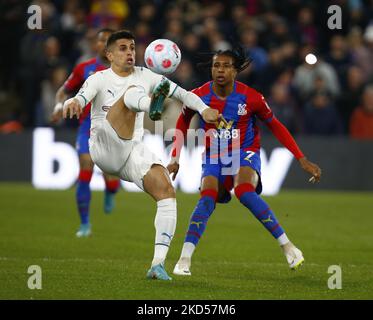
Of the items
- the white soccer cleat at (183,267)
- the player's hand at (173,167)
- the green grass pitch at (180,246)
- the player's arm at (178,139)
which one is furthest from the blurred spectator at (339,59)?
the white soccer cleat at (183,267)

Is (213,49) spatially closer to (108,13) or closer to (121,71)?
(108,13)

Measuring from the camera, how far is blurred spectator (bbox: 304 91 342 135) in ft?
65.3

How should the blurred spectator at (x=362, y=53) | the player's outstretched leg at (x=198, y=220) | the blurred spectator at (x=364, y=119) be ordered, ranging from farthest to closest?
the blurred spectator at (x=362, y=53) → the blurred spectator at (x=364, y=119) → the player's outstretched leg at (x=198, y=220)

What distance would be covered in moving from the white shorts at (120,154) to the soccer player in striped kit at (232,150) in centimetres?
60

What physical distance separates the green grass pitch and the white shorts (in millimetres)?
993

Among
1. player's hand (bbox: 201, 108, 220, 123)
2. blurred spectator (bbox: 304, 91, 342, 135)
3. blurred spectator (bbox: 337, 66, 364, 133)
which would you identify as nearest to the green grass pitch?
blurred spectator (bbox: 304, 91, 342, 135)

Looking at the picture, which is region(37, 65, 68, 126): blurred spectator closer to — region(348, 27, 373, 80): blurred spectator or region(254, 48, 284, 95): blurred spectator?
region(254, 48, 284, 95): blurred spectator

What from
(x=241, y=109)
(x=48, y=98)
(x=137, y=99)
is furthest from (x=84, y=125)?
(x=48, y=98)

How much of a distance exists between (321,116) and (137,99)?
1144 centimetres

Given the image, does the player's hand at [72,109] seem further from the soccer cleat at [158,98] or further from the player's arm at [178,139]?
the player's arm at [178,139]

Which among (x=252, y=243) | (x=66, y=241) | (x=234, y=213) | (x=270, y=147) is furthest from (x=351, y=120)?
(x=66, y=241)

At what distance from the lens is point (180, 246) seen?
12477 mm

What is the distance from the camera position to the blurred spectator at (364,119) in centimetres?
2002
